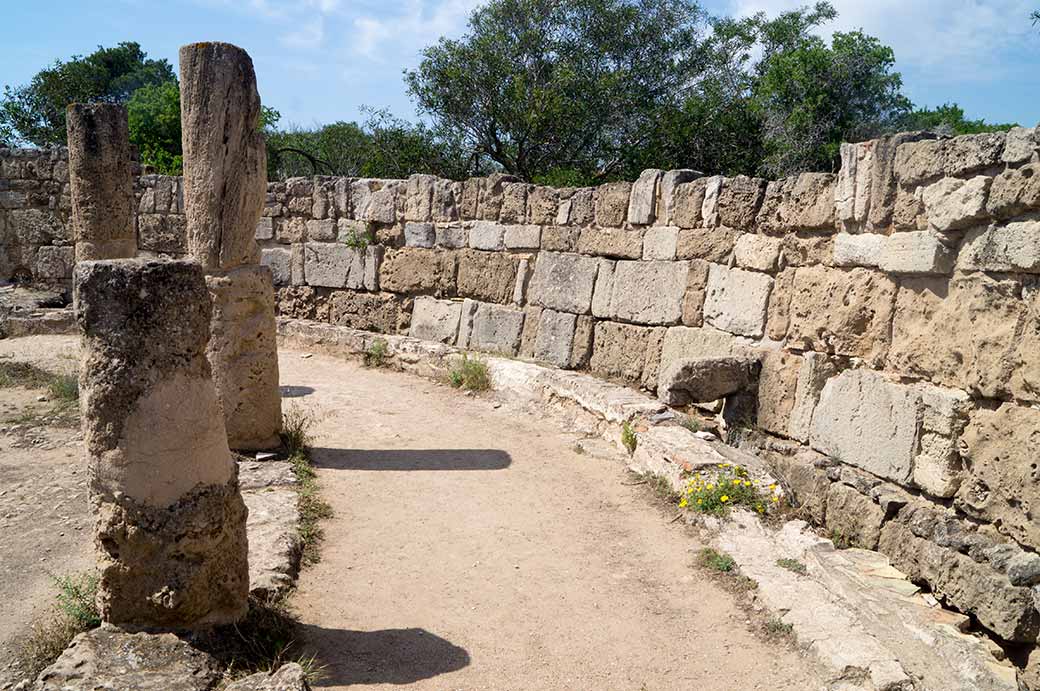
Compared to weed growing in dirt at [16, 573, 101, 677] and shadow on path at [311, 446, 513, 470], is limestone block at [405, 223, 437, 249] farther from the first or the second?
weed growing in dirt at [16, 573, 101, 677]

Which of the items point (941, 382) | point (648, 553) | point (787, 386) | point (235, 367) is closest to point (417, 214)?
point (235, 367)

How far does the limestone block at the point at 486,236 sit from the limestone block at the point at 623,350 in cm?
180

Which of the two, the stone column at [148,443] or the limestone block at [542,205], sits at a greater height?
the limestone block at [542,205]

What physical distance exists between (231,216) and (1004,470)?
17.6 feet

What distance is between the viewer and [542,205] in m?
9.15

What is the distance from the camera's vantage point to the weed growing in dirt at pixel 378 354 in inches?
398

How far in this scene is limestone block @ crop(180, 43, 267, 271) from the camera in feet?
20.7

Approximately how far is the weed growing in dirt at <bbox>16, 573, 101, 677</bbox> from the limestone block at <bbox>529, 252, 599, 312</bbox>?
5573mm

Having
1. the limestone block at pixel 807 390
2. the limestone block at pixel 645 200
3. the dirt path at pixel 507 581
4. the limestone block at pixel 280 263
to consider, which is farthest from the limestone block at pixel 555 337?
the limestone block at pixel 280 263

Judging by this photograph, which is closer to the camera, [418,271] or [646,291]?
[646,291]

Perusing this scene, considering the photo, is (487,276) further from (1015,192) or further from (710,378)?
(1015,192)

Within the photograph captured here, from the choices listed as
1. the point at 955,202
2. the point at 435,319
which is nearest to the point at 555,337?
the point at 435,319

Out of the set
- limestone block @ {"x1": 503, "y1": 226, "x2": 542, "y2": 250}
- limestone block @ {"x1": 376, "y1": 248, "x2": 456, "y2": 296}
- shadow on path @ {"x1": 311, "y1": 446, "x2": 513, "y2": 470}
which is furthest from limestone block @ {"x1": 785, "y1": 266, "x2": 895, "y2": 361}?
limestone block @ {"x1": 376, "y1": 248, "x2": 456, "y2": 296}

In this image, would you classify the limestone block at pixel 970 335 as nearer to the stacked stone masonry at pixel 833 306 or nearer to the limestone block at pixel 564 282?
the stacked stone masonry at pixel 833 306
